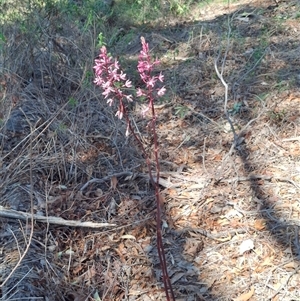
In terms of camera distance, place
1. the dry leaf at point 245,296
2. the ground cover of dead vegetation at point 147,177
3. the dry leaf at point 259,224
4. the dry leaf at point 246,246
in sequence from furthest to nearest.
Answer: the dry leaf at point 259,224, the dry leaf at point 246,246, the ground cover of dead vegetation at point 147,177, the dry leaf at point 245,296

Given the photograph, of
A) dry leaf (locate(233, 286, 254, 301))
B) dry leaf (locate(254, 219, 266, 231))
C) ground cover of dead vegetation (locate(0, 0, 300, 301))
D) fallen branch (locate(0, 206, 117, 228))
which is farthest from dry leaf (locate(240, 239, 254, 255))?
fallen branch (locate(0, 206, 117, 228))

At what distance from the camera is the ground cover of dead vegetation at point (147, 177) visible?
9.80 ft

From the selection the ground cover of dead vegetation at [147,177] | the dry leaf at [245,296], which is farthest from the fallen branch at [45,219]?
the dry leaf at [245,296]

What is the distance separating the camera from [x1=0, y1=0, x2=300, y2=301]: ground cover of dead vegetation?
2988mm

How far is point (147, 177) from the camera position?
3.80m

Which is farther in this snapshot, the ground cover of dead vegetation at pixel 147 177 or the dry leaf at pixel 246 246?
the dry leaf at pixel 246 246

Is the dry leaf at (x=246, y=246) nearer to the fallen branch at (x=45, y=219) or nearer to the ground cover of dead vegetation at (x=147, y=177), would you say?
the ground cover of dead vegetation at (x=147, y=177)

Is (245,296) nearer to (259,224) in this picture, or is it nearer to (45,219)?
(259,224)

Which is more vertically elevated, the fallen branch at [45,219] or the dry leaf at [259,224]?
the fallen branch at [45,219]

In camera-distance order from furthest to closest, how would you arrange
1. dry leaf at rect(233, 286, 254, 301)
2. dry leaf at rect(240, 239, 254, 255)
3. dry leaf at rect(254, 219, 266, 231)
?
dry leaf at rect(254, 219, 266, 231)
dry leaf at rect(240, 239, 254, 255)
dry leaf at rect(233, 286, 254, 301)

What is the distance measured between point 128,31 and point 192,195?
3715 millimetres

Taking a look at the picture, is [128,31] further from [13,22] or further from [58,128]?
[58,128]

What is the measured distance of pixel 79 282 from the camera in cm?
301

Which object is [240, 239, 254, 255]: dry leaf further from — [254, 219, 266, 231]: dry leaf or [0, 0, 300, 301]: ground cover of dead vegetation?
[254, 219, 266, 231]: dry leaf
